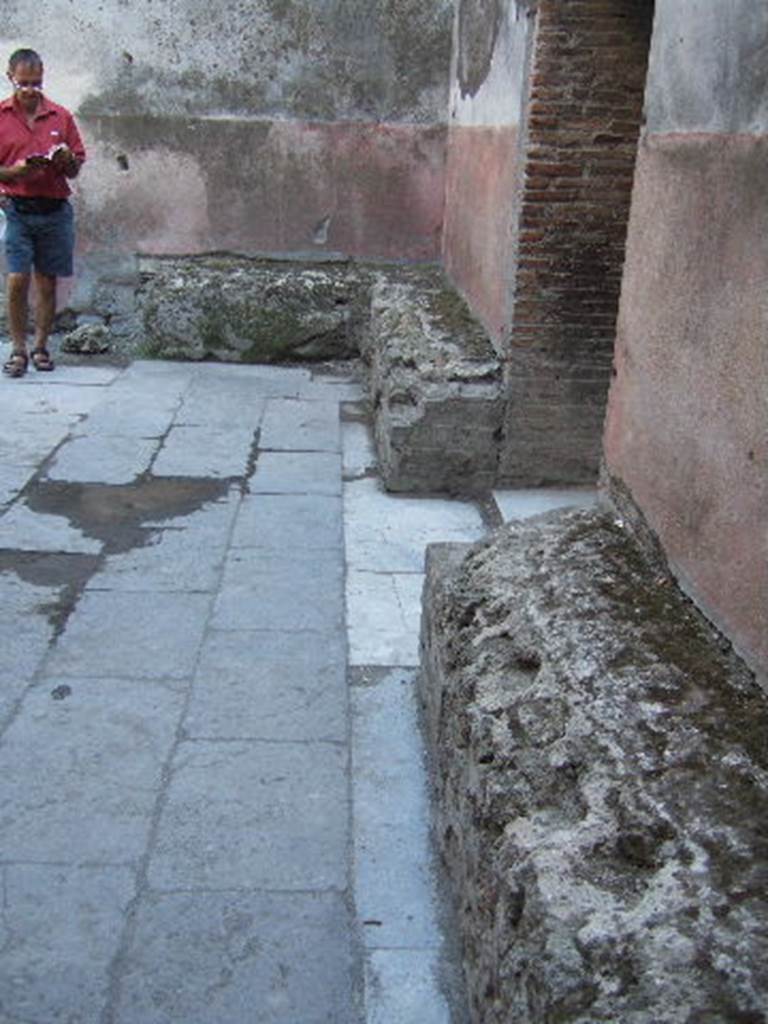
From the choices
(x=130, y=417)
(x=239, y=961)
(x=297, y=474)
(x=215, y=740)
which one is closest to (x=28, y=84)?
(x=130, y=417)

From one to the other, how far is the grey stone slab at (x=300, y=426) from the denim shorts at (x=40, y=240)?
1.68 m

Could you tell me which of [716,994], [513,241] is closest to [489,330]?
[513,241]

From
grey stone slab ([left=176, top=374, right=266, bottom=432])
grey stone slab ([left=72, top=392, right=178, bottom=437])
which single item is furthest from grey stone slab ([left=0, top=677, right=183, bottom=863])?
grey stone slab ([left=176, top=374, right=266, bottom=432])

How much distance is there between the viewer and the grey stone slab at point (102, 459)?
518 cm

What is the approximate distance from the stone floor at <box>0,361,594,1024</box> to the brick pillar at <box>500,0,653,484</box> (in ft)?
1.08

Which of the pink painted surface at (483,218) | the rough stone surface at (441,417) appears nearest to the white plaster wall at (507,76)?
the pink painted surface at (483,218)

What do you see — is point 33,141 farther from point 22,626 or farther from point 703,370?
point 703,370

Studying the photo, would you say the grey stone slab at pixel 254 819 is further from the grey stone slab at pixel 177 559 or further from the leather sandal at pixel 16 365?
the leather sandal at pixel 16 365

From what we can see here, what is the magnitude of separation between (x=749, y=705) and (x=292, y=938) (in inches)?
42.2

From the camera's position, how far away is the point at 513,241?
4980 mm

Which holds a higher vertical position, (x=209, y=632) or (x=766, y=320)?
(x=766, y=320)

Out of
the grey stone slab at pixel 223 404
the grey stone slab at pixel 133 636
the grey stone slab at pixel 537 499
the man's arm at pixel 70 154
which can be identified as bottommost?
the grey stone slab at pixel 223 404

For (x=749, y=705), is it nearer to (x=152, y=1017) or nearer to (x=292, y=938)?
(x=292, y=938)

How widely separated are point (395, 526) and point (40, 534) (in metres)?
1.47
